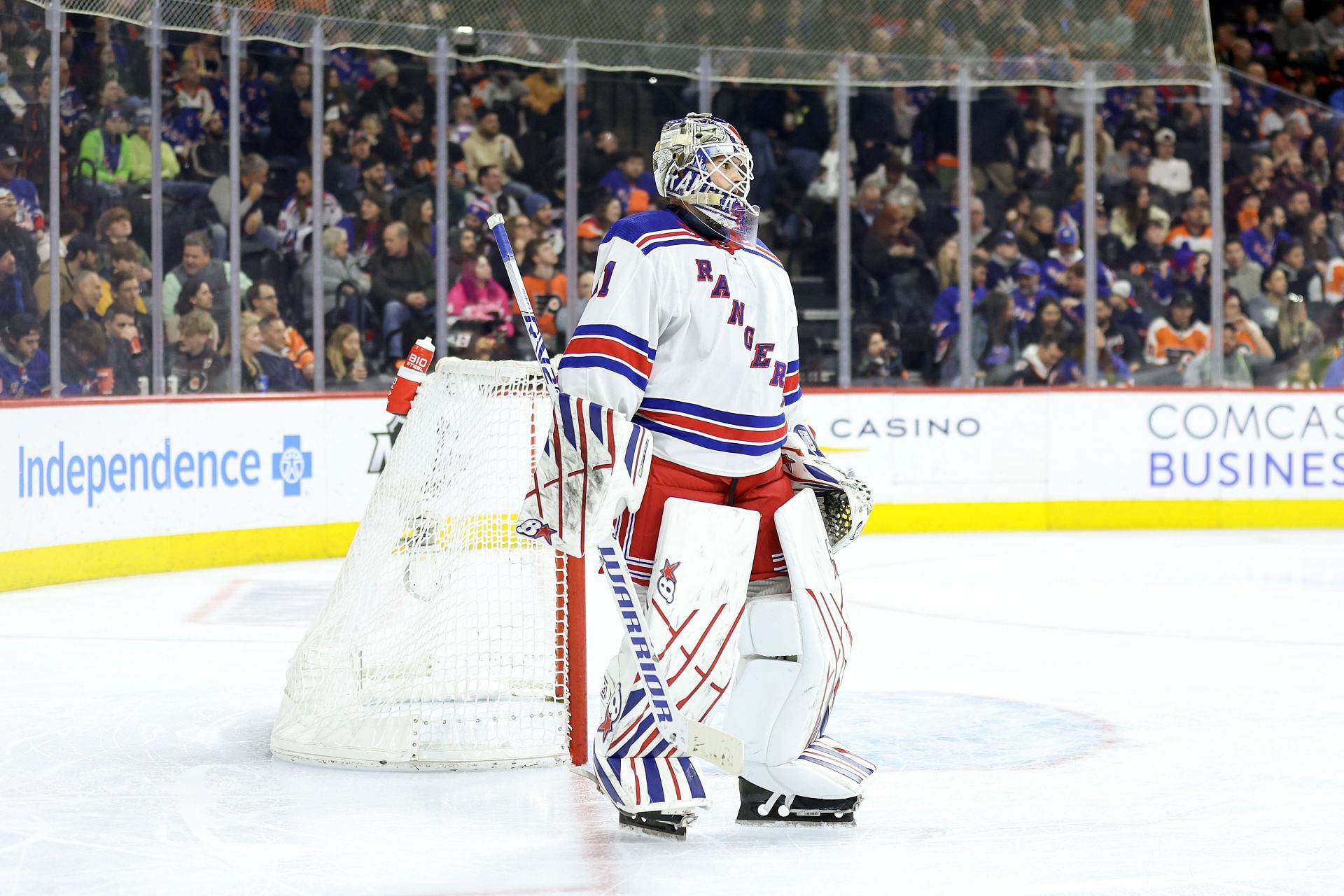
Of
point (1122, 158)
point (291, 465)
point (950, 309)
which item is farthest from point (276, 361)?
point (1122, 158)

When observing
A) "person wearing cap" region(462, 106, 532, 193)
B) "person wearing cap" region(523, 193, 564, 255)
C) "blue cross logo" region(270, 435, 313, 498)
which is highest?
"person wearing cap" region(462, 106, 532, 193)

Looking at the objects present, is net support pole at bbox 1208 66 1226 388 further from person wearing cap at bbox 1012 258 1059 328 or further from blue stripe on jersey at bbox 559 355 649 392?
blue stripe on jersey at bbox 559 355 649 392

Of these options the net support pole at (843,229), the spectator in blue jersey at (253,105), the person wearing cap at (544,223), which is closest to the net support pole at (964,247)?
the net support pole at (843,229)

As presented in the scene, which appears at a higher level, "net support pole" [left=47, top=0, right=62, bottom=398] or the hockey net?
"net support pole" [left=47, top=0, right=62, bottom=398]

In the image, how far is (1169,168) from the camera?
31.9 ft

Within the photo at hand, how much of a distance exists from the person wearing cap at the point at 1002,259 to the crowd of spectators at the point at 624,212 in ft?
0.04

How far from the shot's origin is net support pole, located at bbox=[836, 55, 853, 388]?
30.8ft

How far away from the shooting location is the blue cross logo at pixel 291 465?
7891 mm

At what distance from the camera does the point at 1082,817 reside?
3.30m

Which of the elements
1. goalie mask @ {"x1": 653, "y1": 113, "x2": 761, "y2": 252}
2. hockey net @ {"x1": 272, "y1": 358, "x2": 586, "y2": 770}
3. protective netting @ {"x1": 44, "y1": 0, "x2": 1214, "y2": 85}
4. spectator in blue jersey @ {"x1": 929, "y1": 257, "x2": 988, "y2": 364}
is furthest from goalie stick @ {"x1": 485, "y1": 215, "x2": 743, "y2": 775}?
spectator in blue jersey @ {"x1": 929, "y1": 257, "x2": 988, "y2": 364}

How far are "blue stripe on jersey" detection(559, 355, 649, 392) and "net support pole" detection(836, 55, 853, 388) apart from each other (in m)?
6.45

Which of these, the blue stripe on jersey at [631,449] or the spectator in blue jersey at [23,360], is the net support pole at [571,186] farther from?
the blue stripe on jersey at [631,449]

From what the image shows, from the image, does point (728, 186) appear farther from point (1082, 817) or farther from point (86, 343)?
point (86, 343)

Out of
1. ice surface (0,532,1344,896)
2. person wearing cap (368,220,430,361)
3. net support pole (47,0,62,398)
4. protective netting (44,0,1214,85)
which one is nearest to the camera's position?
ice surface (0,532,1344,896)
